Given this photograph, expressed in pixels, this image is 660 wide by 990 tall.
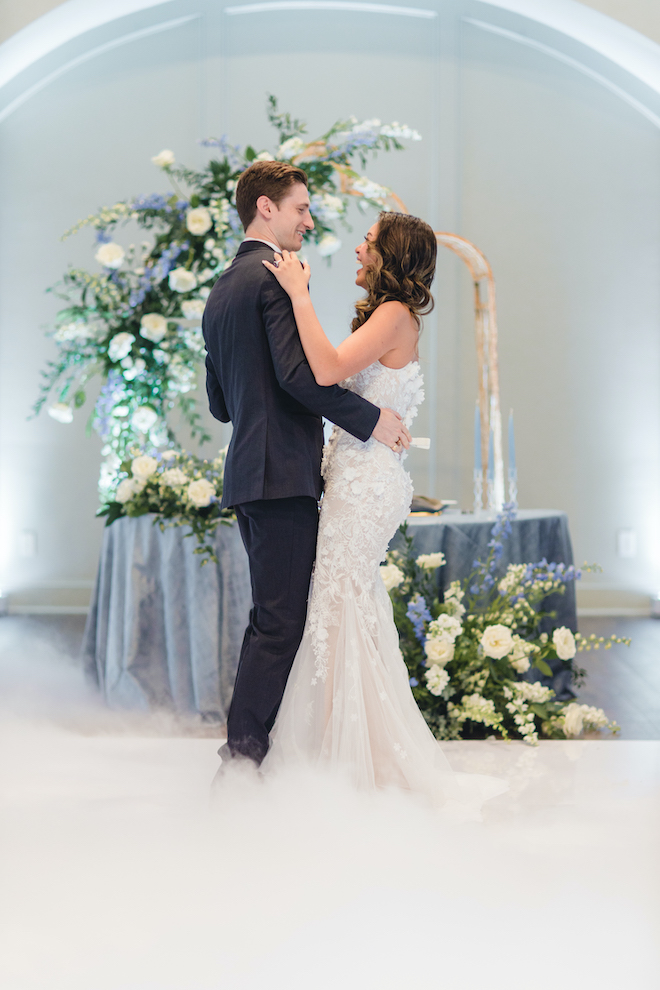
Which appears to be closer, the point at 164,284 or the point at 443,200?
the point at 164,284

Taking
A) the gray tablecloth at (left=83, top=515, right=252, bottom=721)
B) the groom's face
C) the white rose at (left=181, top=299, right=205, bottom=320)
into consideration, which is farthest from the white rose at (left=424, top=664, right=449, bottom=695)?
the white rose at (left=181, top=299, right=205, bottom=320)

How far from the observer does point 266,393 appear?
6.50ft

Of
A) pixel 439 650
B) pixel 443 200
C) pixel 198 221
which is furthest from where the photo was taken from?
pixel 443 200

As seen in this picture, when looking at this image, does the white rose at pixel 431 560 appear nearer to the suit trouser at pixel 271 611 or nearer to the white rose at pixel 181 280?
the suit trouser at pixel 271 611

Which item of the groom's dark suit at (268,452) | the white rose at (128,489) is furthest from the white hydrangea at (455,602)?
the white rose at (128,489)

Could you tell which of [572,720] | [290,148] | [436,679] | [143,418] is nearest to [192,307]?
[143,418]

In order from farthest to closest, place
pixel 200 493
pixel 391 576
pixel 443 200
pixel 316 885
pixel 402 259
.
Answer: pixel 443 200 < pixel 200 493 < pixel 391 576 < pixel 402 259 < pixel 316 885

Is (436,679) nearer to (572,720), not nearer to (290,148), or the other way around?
(572,720)

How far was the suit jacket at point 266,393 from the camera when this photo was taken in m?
1.92

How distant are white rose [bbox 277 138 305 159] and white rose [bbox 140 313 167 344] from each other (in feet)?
2.77

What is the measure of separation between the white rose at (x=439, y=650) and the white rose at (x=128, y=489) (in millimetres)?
1305

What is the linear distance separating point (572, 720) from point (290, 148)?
249 centimetres

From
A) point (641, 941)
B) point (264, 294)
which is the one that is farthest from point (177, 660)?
point (641, 941)

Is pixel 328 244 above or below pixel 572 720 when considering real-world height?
above
